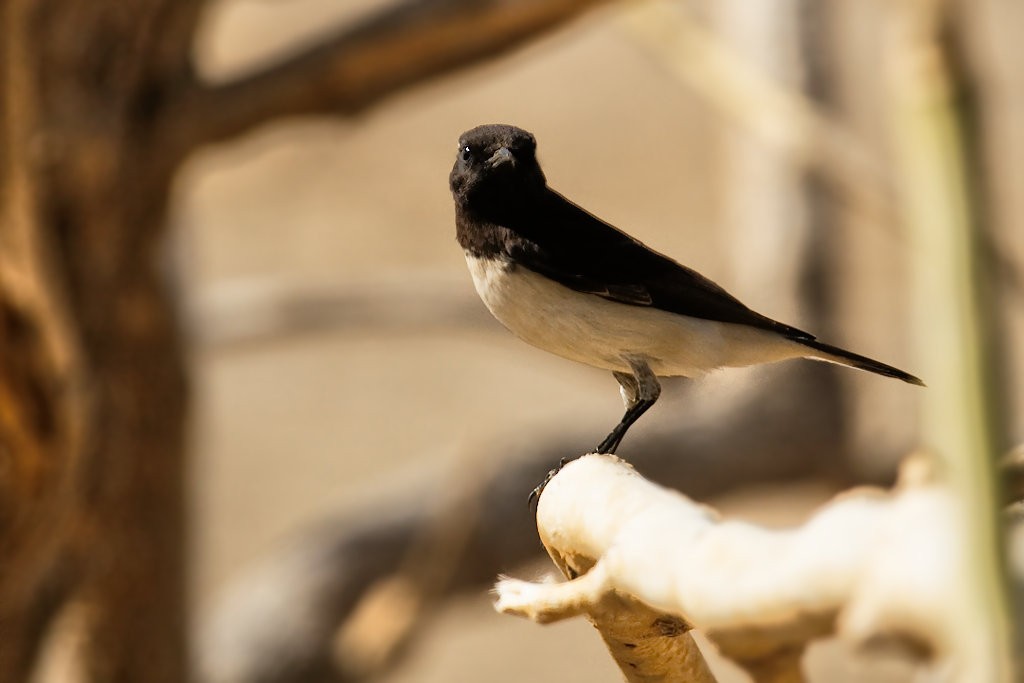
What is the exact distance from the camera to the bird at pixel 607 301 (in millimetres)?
1396

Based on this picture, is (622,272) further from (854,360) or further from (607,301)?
(854,360)

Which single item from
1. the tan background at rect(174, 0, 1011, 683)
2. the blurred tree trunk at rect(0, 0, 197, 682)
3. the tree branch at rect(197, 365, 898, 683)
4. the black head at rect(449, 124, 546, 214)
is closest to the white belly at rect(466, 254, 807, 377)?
the black head at rect(449, 124, 546, 214)

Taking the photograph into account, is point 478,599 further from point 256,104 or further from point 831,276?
point 256,104

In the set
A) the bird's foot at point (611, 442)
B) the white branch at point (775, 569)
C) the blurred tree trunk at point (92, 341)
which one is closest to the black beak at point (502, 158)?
the white branch at point (775, 569)

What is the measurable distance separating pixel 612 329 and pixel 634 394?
0.17 metres

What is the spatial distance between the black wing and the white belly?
0.01 metres

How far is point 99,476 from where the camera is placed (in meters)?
4.12

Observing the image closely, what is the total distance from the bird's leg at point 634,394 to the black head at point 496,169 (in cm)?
26

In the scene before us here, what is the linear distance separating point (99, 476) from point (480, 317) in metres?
1.61

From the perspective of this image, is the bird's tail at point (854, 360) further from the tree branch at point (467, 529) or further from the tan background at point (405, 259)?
the tan background at point (405, 259)

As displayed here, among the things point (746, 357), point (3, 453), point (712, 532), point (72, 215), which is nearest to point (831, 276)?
point (72, 215)

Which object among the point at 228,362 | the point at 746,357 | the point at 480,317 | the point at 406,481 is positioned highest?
the point at 228,362

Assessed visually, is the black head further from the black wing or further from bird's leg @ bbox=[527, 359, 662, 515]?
bird's leg @ bbox=[527, 359, 662, 515]

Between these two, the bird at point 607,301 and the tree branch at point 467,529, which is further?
the tree branch at point 467,529
